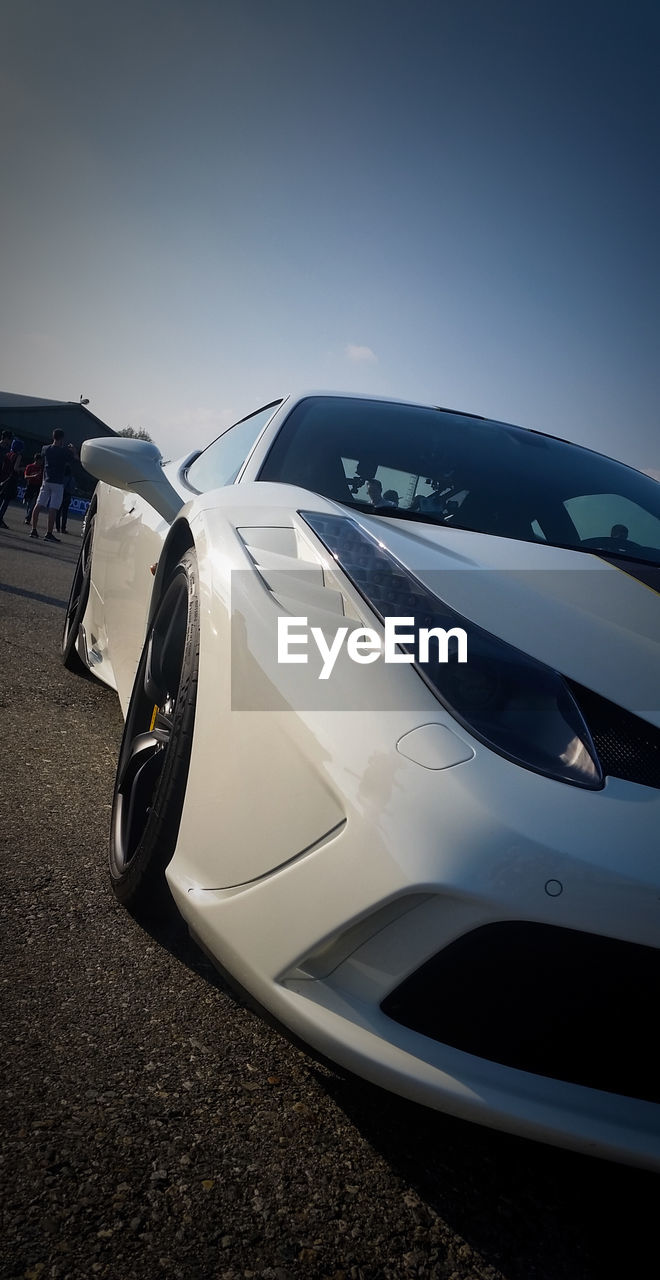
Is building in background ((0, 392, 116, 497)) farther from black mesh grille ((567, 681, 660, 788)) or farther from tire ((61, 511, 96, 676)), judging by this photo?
black mesh grille ((567, 681, 660, 788))

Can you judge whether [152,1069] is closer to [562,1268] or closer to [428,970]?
[428,970]

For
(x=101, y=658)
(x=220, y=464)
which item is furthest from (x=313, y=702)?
(x=101, y=658)

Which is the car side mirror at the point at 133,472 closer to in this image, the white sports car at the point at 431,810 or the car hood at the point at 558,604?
the white sports car at the point at 431,810

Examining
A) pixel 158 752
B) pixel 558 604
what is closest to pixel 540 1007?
pixel 558 604

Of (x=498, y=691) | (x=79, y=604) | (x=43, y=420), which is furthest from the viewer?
(x=43, y=420)

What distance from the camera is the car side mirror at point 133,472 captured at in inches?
93.4

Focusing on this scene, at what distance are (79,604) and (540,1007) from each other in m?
3.03

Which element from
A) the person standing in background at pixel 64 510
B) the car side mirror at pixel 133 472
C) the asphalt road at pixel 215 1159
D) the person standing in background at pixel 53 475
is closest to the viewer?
the asphalt road at pixel 215 1159

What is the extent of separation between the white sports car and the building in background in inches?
1475

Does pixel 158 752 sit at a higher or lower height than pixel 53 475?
higher

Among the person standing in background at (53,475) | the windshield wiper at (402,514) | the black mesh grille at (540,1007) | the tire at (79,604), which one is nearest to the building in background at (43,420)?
the person standing in background at (53,475)

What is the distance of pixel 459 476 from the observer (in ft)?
7.18

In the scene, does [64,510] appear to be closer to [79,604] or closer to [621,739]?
[79,604]

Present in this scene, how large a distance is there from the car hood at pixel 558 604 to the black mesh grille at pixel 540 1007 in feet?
1.18
